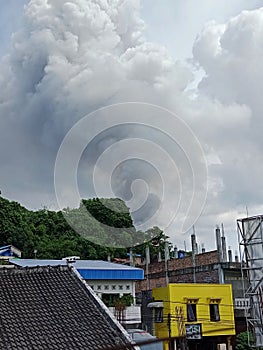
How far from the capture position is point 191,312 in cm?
2319

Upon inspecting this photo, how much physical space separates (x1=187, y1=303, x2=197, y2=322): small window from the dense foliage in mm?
11663

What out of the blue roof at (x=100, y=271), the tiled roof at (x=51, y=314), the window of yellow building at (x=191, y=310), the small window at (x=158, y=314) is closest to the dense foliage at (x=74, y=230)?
the blue roof at (x=100, y=271)

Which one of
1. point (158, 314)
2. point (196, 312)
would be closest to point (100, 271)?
point (158, 314)

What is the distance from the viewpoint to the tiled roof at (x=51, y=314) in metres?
11.4

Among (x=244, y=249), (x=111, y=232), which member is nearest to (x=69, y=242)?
(x=111, y=232)

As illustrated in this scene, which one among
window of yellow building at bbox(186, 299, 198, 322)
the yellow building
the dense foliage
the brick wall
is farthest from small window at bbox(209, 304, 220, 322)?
the dense foliage

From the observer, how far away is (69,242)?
110 ft

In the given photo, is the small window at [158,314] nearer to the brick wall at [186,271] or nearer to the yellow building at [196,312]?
the yellow building at [196,312]

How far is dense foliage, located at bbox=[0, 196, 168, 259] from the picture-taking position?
112 ft

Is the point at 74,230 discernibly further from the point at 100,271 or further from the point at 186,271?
the point at 100,271

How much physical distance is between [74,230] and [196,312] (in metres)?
15.6

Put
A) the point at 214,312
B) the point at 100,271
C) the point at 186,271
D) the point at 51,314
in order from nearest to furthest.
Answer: the point at 51,314 → the point at 100,271 → the point at 214,312 → the point at 186,271

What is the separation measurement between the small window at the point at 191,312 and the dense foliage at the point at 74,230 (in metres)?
11.7

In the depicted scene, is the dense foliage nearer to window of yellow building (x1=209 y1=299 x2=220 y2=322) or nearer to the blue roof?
the blue roof
